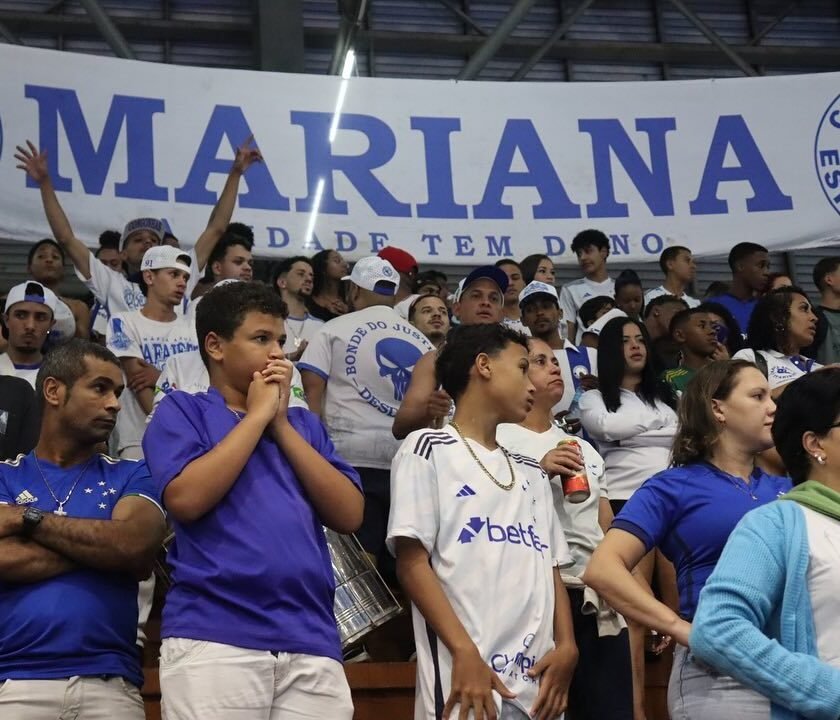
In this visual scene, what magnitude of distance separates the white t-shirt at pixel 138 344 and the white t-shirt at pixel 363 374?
68 centimetres

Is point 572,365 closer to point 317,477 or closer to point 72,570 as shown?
point 317,477

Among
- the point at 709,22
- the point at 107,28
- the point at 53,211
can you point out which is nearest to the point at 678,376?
the point at 53,211

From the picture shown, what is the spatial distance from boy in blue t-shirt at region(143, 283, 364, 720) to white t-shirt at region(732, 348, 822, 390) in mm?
3281

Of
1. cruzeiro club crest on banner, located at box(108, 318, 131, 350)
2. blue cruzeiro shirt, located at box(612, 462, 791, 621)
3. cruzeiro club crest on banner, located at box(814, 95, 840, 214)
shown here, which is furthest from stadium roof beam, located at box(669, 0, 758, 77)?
blue cruzeiro shirt, located at box(612, 462, 791, 621)

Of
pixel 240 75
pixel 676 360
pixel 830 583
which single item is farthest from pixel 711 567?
pixel 240 75

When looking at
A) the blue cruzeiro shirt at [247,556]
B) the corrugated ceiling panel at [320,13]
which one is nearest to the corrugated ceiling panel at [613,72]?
the corrugated ceiling panel at [320,13]

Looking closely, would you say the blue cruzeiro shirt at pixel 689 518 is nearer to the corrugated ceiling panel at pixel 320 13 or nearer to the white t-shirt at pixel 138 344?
the white t-shirt at pixel 138 344

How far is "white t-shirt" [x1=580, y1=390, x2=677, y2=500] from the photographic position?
542 centimetres

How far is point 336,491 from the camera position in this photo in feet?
10.5

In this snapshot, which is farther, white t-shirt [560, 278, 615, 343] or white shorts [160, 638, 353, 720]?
white t-shirt [560, 278, 615, 343]

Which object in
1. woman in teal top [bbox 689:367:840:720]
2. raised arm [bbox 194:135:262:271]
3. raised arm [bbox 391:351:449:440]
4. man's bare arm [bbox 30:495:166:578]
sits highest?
raised arm [bbox 194:135:262:271]

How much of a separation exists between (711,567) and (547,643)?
0.49 metres

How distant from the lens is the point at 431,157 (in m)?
8.57

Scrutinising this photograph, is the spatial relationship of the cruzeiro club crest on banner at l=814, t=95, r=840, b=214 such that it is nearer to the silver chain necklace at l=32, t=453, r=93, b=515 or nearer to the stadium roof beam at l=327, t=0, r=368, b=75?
the stadium roof beam at l=327, t=0, r=368, b=75
